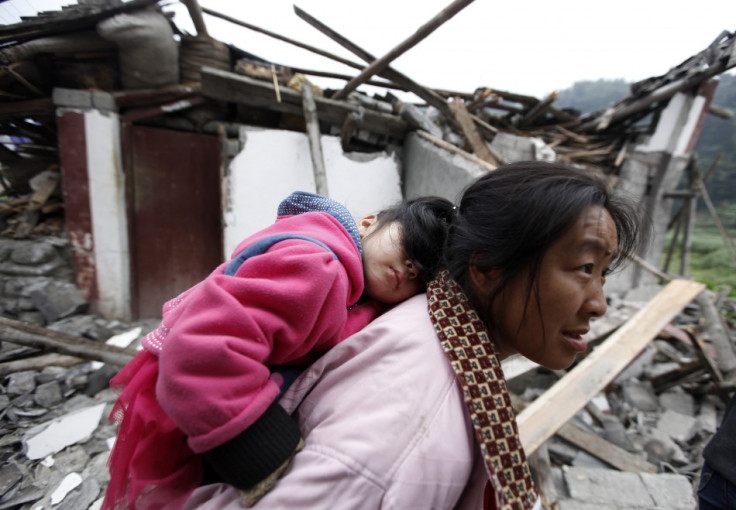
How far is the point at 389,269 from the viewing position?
1035mm

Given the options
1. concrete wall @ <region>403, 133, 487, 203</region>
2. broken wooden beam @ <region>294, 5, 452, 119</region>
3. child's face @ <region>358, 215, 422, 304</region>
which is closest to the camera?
child's face @ <region>358, 215, 422, 304</region>

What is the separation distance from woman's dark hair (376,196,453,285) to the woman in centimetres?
7

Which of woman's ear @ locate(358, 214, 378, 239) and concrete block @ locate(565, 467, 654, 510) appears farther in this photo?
concrete block @ locate(565, 467, 654, 510)

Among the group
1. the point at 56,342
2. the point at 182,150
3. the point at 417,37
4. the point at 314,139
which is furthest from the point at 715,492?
the point at 182,150

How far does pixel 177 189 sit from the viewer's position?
4.50 metres

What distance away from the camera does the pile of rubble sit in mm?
2256

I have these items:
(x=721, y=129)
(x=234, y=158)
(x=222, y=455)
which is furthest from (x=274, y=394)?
(x=721, y=129)

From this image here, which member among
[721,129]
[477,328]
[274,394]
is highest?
[721,129]

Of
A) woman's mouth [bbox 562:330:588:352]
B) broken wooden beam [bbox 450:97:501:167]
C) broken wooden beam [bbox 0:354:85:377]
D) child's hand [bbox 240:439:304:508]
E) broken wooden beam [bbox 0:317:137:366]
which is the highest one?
broken wooden beam [bbox 450:97:501:167]

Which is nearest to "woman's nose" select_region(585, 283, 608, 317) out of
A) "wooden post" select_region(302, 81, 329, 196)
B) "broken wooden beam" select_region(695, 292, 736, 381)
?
"wooden post" select_region(302, 81, 329, 196)

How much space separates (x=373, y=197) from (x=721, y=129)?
107 ft

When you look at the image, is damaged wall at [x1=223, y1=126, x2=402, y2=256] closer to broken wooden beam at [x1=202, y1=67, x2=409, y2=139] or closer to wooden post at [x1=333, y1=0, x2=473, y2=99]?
broken wooden beam at [x1=202, y1=67, x2=409, y2=139]

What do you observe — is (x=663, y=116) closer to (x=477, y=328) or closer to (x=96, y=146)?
(x=477, y=328)

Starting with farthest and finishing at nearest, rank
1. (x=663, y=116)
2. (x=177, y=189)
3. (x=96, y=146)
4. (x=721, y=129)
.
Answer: (x=721, y=129) < (x=663, y=116) < (x=177, y=189) < (x=96, y=146)
